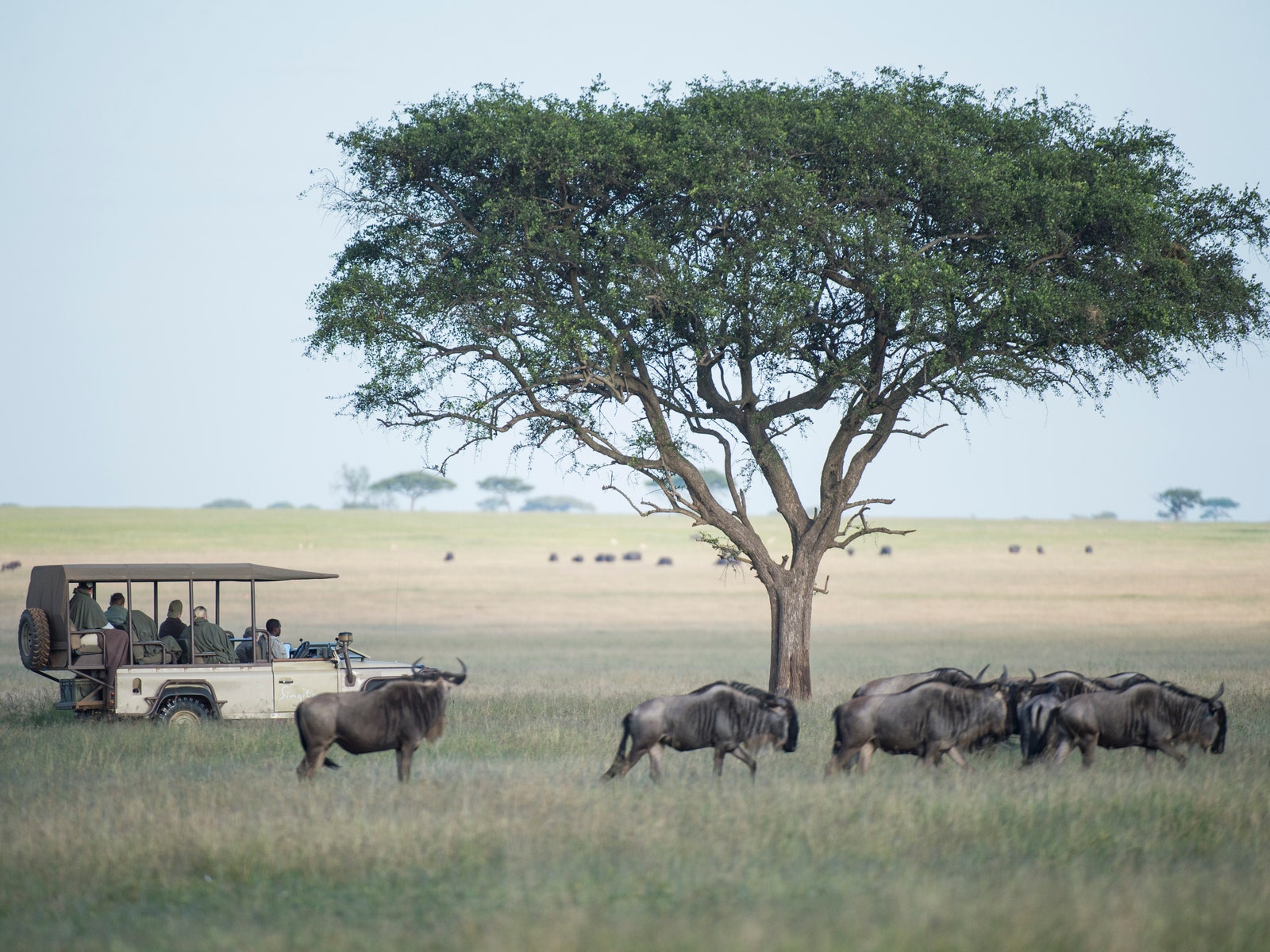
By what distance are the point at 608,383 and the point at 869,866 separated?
13851mm

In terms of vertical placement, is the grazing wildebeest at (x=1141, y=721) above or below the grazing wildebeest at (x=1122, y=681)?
below

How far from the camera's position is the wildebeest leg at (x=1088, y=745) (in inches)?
545

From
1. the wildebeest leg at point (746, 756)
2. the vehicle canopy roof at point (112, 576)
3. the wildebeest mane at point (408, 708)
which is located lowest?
Result: the wildebeest leg at point (746, 756)

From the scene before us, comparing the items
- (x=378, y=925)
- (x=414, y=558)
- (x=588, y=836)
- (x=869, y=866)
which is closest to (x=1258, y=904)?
(x=869, y=866)

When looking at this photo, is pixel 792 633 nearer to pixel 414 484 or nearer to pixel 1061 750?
pixel 1061 750

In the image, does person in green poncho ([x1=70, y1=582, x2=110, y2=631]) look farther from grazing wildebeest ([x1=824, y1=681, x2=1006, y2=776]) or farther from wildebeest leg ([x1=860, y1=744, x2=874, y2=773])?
wildebeest leg ([x1=860, y1=744, x2=874, y2=773])

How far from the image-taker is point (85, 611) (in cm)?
1794

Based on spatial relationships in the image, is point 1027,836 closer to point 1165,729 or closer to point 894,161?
point 1165,729

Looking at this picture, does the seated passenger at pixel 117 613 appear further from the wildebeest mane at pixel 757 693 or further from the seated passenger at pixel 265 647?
the wildebeest mane at pixel 757 693

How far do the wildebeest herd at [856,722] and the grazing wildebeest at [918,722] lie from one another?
0.04 feet

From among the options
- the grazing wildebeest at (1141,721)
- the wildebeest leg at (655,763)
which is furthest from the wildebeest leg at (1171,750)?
the wildebeest leg at (655,763)

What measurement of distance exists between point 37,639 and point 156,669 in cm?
170

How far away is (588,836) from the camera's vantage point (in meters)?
10.3

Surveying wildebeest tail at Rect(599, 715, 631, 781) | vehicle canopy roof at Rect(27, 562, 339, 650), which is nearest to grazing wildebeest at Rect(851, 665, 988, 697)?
wildebeest tail at Rect(599, 715, 631, 781)
